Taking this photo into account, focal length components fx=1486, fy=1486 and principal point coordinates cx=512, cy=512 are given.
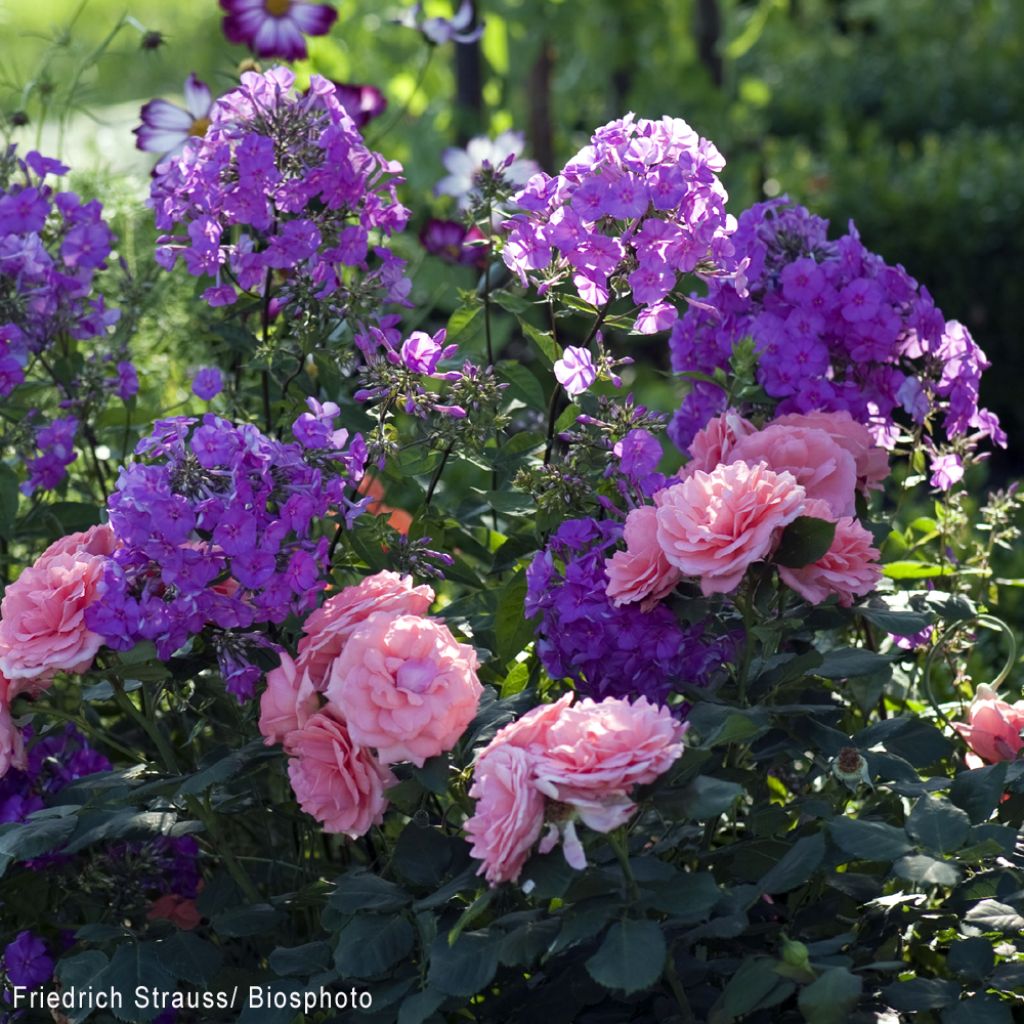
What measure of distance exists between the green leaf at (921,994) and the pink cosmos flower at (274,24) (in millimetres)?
1791

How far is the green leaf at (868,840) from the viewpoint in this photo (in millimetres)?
1396

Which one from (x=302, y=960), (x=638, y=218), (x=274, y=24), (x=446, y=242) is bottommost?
(x=302, y=960)

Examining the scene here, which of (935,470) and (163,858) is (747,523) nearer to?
(935,470)

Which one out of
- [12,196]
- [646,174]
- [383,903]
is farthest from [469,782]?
[12,196]

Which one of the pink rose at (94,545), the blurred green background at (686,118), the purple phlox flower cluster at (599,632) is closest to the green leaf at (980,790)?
the purple phlox flower cluster at (599,632)

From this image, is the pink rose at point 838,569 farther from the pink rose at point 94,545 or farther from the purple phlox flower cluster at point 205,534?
the pink rose at point 94,545

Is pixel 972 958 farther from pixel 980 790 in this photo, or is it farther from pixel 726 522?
pixel 726 522

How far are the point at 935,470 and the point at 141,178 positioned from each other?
2095mm

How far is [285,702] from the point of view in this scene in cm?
148

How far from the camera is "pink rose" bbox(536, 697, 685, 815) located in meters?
1.26

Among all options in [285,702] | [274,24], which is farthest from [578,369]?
[274,24]

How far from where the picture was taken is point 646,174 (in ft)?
5.33

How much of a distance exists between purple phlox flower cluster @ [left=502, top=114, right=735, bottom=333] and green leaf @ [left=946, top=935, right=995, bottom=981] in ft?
2.37

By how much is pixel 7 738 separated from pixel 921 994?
955mm
